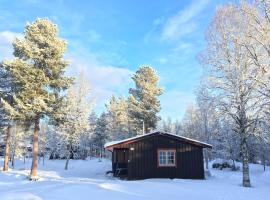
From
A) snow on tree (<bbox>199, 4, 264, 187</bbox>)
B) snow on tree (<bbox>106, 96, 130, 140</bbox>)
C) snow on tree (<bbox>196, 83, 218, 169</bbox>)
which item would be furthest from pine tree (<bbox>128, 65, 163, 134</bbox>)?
snow on tree (<bbox>199, 4, 264, 187</bbox>)

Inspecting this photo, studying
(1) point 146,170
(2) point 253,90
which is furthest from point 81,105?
(2) point 253,90

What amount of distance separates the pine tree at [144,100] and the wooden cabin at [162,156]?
1854 cm

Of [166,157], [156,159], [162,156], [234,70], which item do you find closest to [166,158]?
[166,157]

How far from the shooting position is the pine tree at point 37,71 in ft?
85.2

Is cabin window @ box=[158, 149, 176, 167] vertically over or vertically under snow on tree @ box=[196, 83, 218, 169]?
under

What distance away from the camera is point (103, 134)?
74312 millimetres

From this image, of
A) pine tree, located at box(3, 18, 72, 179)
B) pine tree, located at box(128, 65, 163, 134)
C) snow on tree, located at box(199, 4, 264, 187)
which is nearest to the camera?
snow on tree, located at box(199, 4, 264, 187)

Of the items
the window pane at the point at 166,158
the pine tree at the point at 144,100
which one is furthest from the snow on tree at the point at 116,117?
the window pane at the point at 166,158

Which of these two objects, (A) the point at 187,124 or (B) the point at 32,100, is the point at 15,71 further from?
(A) the point at 187,124

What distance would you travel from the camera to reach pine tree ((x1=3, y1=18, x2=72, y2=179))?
2597 centimetres

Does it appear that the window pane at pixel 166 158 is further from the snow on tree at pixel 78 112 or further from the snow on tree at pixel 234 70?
the snow on tree at pixel 78 112

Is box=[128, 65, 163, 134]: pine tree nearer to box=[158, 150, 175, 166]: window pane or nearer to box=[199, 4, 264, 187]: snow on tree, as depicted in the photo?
box=[158, 150, 175, 166]: window pane

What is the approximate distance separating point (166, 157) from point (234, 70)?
9.14m

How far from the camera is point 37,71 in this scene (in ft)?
86.7
